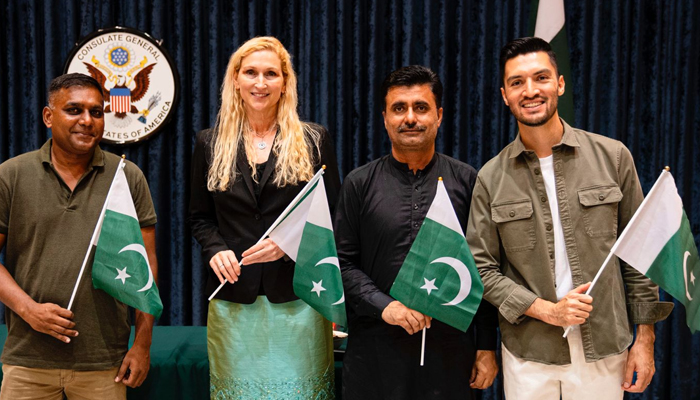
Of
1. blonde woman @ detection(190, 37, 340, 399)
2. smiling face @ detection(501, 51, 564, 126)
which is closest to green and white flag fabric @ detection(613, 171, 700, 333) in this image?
smiling face @ detection(501, 51, 564, 126)

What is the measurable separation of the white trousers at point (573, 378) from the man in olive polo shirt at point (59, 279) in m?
1.39

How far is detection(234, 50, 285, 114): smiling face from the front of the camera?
2.44m

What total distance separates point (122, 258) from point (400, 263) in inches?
38.3

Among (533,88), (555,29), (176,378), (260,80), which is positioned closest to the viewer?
(533,88)

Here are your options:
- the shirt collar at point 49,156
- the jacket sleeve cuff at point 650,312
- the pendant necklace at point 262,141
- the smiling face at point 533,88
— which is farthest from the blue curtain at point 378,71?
the jacket sleeve cuff at point 650,312

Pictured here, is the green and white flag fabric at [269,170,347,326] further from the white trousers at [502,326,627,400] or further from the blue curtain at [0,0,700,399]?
the blue curtain at [0,0,700,399]

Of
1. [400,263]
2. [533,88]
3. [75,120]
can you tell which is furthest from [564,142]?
[75,120]

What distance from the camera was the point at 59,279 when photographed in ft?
7.38

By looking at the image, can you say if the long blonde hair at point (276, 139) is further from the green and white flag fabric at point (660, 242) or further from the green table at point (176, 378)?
the green and white flag fabric at point (660, 242)

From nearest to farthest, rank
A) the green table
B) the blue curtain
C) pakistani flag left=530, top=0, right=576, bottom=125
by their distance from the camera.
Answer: the green table
pakistani flag left=530, top=0, right=576, bottom=125
the blue curtain

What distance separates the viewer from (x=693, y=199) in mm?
3961

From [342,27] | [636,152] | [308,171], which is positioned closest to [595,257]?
[308,171]

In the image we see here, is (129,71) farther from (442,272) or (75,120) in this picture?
(442,272)

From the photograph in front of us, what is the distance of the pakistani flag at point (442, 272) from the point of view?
2.05 m
